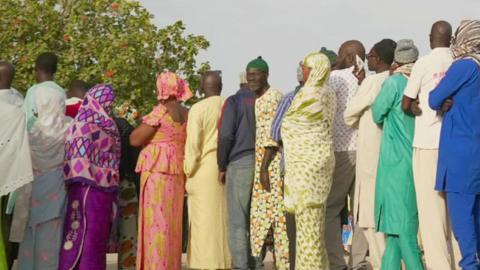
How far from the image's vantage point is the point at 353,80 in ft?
29.0

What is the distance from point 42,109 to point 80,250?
4.35ft

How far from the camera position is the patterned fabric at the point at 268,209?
8.59 meters

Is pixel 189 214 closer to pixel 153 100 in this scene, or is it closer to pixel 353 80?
pixel 353 80

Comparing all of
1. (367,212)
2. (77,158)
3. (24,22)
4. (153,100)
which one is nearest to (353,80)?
(367,212)

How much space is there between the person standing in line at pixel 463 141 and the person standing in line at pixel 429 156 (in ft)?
0.56

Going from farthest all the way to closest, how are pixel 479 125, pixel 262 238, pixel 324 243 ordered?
1. pixel 262 238
2. pixel 324 243
3. pixel 479 125

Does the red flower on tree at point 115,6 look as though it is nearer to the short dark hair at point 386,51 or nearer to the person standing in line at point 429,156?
the short dark hair at point 386,51

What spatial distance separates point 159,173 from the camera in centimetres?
887

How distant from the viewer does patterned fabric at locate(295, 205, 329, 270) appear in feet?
25.6

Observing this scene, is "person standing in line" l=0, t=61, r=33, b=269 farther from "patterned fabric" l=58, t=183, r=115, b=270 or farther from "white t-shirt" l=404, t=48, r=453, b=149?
"white t-shirt" l=404, t=48, r=453, b=149

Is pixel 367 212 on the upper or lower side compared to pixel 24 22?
lower

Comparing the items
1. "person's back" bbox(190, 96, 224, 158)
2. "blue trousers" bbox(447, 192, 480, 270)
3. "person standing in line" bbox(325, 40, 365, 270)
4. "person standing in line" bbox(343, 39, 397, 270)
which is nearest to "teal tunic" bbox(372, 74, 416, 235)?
"person standing in line" bbox(343, 39, 397, 270)

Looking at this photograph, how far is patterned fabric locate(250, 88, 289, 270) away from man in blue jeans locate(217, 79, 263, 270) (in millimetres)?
108

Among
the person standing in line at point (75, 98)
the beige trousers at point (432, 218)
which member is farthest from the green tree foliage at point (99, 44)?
the beige trousers at point (432, 218)
